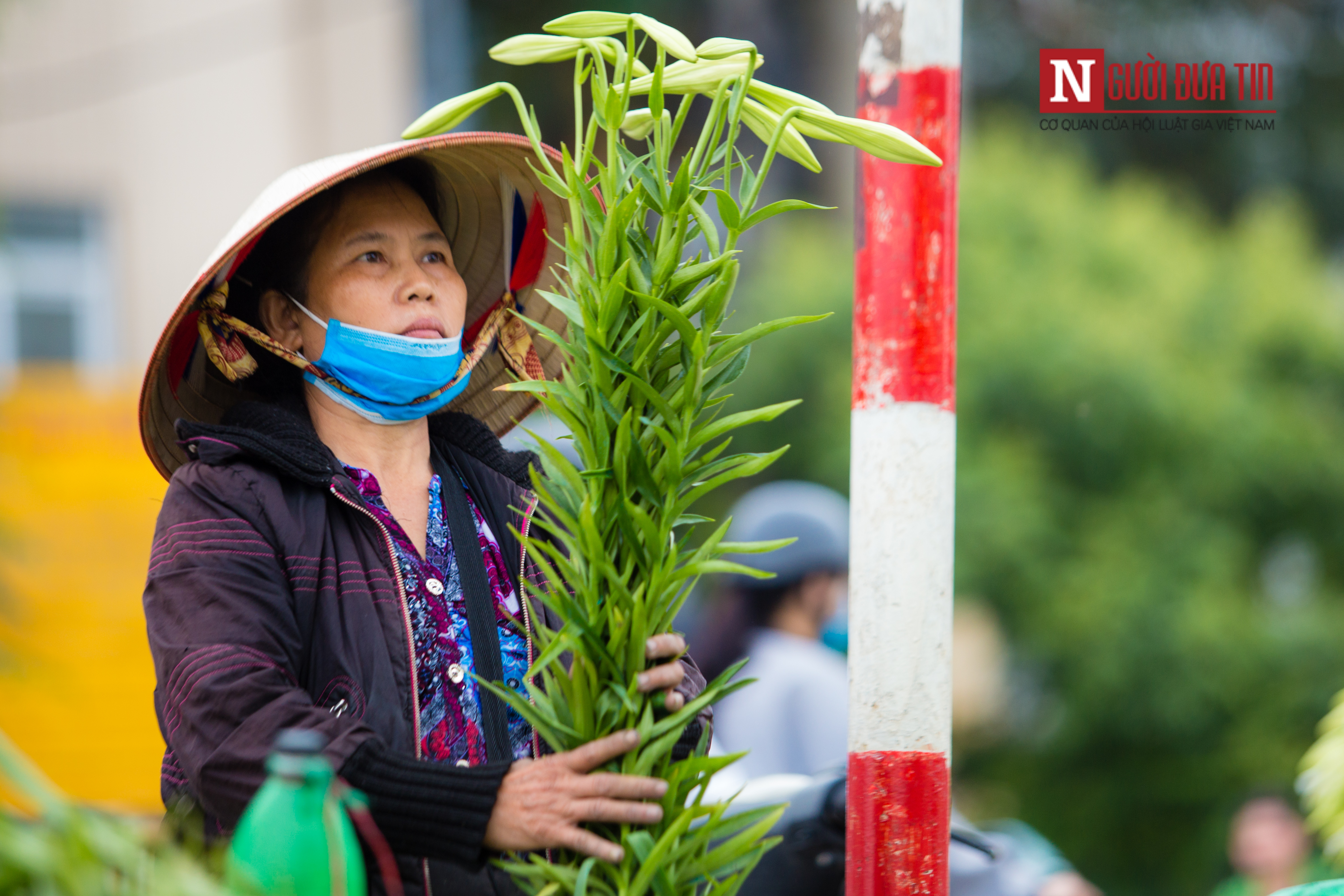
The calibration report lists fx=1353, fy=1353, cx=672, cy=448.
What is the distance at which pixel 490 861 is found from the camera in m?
1.51

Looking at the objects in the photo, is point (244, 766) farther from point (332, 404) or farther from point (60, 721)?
point (60, 721)

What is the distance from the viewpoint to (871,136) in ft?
4.91

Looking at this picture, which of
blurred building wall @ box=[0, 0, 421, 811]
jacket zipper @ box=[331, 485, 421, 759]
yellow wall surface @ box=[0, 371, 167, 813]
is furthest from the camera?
blurred building wall @ box=[0, 0, 421, 811]

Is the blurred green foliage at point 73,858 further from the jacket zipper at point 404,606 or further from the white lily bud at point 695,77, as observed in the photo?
the white lily bud at point 695,77

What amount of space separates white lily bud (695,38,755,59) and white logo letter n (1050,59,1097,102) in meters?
1.77

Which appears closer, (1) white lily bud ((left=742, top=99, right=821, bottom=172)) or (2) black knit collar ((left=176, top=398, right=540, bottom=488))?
(1) white lily bud ((left=742, top=99, right=821, bottom=172))

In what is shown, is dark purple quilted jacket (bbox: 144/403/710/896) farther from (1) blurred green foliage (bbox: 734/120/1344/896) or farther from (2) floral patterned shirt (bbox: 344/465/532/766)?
(1) blurred green foliage (bbox: 734/120/1344/896)

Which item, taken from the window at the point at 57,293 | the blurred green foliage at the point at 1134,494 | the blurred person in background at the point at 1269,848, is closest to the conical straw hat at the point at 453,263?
the blurred person in background at the point at 1269,848

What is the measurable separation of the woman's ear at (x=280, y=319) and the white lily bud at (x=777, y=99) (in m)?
0.78

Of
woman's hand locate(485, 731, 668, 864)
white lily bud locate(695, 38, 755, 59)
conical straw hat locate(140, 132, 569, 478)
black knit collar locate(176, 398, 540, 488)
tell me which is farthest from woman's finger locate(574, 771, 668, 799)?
white lily bud locate(695, 38, 755, 59)

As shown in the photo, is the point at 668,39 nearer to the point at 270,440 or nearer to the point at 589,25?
the point at 589,25

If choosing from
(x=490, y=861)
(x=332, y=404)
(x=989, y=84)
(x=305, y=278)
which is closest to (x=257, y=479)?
(x=332, y=404)

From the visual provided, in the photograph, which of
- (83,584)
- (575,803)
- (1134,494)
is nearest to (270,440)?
(575,803)

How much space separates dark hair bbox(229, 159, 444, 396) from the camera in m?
1.91
